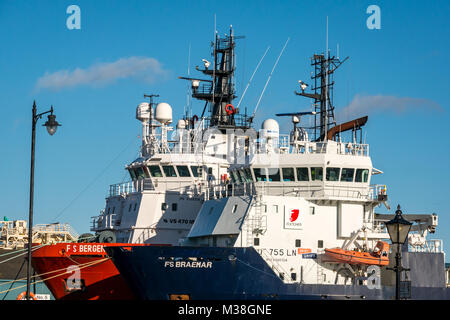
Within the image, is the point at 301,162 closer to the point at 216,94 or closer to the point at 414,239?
the point at 414,239

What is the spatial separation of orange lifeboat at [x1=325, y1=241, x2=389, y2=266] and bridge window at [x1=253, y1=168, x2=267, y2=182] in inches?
189

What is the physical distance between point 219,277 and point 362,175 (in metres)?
8.48

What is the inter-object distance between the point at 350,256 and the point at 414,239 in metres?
5.80

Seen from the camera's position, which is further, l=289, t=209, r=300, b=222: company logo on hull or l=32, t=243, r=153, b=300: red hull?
l=32, t=243, r=153, b=300: red hull

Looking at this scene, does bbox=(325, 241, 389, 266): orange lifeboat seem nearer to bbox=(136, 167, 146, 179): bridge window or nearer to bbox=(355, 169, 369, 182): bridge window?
bbox=(355, 169, 369, 182): bridge window

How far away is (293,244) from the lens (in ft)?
99.0

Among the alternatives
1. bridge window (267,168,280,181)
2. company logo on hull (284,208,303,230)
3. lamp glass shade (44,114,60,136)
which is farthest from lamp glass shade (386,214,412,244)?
bridge window (267,168,280,181)

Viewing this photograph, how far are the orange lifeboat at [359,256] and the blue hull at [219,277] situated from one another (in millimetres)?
1050

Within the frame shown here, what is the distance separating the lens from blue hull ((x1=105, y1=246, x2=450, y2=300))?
2834 centimetres

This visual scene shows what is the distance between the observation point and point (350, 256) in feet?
95.5

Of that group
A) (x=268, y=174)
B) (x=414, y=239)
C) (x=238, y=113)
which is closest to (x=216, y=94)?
(x=238, y=113)

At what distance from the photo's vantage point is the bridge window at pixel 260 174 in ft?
107

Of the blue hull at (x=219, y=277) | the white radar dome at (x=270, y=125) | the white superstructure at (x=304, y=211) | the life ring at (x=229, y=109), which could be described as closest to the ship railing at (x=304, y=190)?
the white superstructure at (x=304, y=211)

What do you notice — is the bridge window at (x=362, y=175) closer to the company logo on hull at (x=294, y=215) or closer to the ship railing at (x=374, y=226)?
the ship railing at (x=374, y=226)
